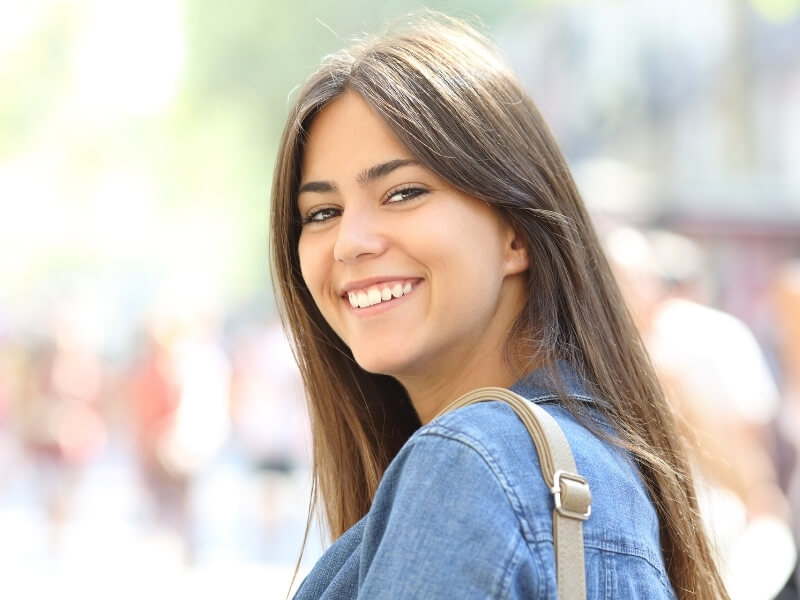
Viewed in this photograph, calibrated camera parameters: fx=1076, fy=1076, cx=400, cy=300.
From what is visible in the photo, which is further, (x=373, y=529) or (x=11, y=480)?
(x=11, y=480)

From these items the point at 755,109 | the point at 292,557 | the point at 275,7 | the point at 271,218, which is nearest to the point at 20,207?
the point at 275,7

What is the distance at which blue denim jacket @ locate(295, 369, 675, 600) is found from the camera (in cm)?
129

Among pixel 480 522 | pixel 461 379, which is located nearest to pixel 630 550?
pixel 480 522

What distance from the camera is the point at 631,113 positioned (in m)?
13.1

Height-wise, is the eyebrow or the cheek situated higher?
the eyebrow

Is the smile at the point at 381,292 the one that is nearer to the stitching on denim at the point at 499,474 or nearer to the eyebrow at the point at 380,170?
the eyebrow at the point at 380,170

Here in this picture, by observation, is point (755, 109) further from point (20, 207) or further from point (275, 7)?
point (20, 207)

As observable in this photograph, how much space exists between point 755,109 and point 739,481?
33.3ft

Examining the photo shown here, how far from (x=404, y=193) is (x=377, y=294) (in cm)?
18

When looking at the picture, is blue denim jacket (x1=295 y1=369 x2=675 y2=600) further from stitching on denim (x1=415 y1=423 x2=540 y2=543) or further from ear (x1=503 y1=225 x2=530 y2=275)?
ear (x1=503 y1=225 x2=530 y2=275)

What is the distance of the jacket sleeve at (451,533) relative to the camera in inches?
50.3

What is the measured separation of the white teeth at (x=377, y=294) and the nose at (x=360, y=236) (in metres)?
0.06

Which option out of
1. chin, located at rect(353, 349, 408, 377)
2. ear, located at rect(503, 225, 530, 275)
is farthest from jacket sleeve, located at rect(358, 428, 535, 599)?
ear, located at rect(503, 225, 530, 275)

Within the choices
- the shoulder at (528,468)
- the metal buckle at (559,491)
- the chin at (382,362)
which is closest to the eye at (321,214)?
the chin at (382,362)
